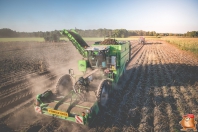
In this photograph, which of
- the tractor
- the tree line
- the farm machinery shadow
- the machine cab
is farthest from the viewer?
the tree line

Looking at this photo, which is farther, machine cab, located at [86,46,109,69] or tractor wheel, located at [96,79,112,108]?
machine cab, located at [86,46,109,69]

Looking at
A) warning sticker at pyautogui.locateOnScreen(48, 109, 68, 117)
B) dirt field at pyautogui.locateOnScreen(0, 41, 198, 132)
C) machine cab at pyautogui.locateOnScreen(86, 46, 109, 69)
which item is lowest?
dirt field at pyautogui.locateOnScreen(0, 41, 198, 132)

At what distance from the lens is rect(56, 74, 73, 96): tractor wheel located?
7164 mm

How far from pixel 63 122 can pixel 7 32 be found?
3079 inches

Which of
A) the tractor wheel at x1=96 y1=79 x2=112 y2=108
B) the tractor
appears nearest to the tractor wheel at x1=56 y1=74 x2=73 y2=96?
the tractor

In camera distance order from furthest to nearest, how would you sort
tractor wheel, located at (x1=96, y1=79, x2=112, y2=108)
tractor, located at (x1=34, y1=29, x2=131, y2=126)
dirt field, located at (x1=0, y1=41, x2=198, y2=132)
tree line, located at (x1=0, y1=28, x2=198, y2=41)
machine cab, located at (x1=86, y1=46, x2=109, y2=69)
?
1. tree line, located at (x1=0, y1=28, x2=198, y2=41)
2. machine cab, located at (x1=86, y1=46, x2=109, y2=69)
3. tractor wheel, located at (x1=96, y1=79, x2=112, y2=108)
4. dirt field, located at (x1=0, y1=41, x2=198, y2=132)
5. tractor, located at (x1=34, y1=29, x2=131, y2=126)

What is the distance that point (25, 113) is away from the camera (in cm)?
663

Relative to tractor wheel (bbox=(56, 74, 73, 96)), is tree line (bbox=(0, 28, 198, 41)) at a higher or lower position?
higher

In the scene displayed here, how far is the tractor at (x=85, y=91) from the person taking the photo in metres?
5.44

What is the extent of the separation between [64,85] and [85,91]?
1.47 metres

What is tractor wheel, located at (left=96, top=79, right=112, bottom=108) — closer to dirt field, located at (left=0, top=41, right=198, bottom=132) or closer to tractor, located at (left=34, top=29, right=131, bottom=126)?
tractor, located at (left=34, top=29, right=131, bottom=126)

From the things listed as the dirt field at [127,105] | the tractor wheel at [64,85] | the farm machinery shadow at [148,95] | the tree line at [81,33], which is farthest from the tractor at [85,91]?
the tree line at [81,33]

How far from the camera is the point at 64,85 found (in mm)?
7660

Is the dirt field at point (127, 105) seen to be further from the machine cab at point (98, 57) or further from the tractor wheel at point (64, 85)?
the machine cab at point (98, 57)
